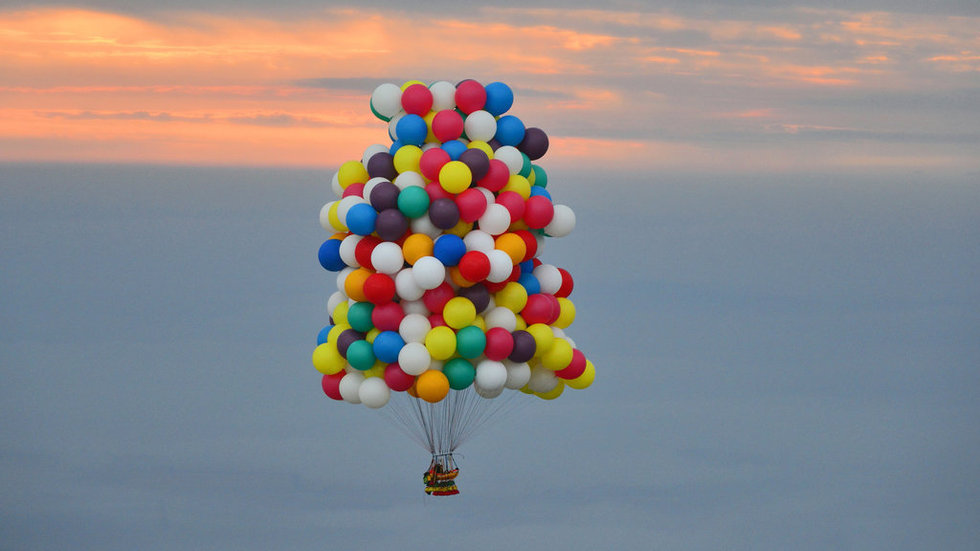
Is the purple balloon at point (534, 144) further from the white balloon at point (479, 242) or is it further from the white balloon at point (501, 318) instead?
the white balloon at point (501, 318)

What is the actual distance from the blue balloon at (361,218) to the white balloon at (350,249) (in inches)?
14.2

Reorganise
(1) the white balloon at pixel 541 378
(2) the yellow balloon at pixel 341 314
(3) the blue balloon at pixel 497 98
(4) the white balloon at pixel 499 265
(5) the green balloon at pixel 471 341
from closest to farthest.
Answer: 1. (4) the white balloon at pixel 499 265
2. (5) the green balloon at pixel 471 341
3. (3) the blue balloon at pixel 497 98
4. (2) the yellow balloon at pixel 341 314
5. (1) the white balloon at pixel 541 378

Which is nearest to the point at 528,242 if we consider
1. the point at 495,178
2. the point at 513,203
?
the point at 513,203

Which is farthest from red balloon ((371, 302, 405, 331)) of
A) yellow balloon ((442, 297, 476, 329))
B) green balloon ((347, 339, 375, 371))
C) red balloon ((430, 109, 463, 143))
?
red balloon ((430, 109, 463, 143))

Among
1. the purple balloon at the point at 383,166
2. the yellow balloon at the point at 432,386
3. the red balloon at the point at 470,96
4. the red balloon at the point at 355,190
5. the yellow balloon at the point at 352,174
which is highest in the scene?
the red balloon at the point at 470,96

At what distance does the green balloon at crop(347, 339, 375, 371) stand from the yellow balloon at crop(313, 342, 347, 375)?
18.3 inches

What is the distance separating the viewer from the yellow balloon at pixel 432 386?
1791cm

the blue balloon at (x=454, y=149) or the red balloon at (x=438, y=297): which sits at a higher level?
the blue balloon at (x=454, y=149)

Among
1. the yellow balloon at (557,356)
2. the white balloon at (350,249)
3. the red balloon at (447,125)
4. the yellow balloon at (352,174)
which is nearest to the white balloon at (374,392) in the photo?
the white balloon at (350,249)

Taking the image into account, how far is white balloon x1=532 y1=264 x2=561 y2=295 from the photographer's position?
1891cm

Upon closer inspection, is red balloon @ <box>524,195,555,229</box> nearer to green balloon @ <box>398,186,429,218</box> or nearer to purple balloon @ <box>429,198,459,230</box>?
purple balloon @ <box>429,198,459,230</box>

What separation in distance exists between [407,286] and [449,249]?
68 cm

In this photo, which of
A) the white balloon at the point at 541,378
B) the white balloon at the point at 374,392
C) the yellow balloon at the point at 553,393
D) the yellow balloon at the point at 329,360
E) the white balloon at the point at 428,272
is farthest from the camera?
the yellow balloon at the point at 553,393

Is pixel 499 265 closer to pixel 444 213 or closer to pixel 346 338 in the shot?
pixel 444 213
